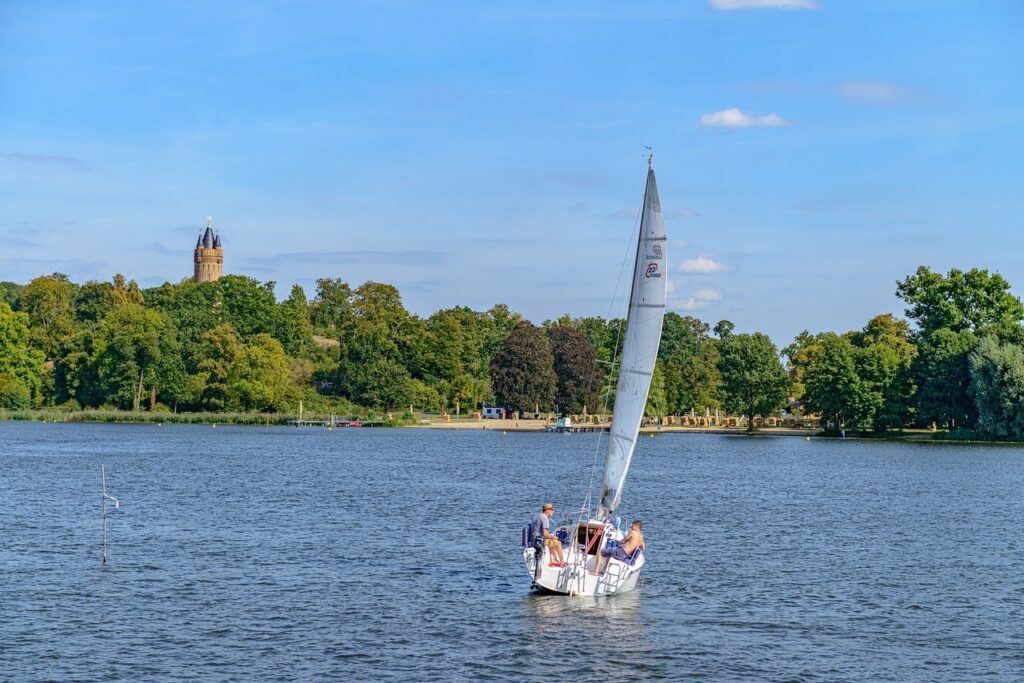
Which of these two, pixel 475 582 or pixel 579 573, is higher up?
pixel 579 573

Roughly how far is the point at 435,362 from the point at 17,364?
197 feet

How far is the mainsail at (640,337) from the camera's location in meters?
34.7

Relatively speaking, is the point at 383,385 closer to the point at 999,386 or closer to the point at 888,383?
the point at 888,383

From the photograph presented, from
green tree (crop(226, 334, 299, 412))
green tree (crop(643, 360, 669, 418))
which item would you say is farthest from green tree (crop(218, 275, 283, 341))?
green tree (crop(643, 360, 669, 418))

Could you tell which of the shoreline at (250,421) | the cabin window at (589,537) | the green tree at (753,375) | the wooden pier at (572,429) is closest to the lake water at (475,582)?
the cabin window at (589,537)

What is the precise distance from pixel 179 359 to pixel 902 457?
10205 centimetres

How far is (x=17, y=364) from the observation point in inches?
6654

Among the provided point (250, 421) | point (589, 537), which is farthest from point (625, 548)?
point (250, 421)

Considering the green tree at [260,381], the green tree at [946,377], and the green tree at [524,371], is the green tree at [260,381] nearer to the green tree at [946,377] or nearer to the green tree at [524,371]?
the green tree at [524,371]

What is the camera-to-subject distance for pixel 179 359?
548 feet

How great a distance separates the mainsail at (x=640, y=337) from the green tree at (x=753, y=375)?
126 metres

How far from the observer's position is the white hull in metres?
35.0

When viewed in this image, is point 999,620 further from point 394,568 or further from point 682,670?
point 394,568

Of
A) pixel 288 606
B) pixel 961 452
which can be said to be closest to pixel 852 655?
pixel 288 606
